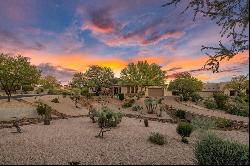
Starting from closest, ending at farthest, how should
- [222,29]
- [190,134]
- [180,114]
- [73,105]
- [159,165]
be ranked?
[222,29] < [159,165] < [190,134] < [180,114] < [73,105]

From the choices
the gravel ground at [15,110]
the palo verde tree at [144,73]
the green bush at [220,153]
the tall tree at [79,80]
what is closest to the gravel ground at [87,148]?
the green bush at [220,153]

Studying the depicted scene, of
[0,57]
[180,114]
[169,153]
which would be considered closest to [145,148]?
[169,153]

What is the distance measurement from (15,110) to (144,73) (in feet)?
171

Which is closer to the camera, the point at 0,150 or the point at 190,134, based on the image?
the point at 0,150

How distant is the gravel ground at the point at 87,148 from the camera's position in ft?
47.1

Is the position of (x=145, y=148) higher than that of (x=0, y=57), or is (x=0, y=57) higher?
(x=0, y=57)

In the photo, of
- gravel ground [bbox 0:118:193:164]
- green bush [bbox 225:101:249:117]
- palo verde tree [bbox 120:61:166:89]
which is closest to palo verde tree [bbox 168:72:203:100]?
palo verde tree [bbox 120:61:166:89]

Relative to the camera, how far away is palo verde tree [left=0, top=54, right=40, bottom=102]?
3597 centimetres

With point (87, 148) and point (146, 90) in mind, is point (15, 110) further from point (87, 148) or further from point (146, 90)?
point (146, 90)

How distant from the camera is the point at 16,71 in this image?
119 ft

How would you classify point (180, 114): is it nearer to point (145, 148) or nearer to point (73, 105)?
point (73, 105)

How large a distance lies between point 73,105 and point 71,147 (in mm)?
24206

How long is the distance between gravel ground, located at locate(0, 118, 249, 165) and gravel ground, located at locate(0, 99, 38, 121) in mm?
7756

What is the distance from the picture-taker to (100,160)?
14.2 m
